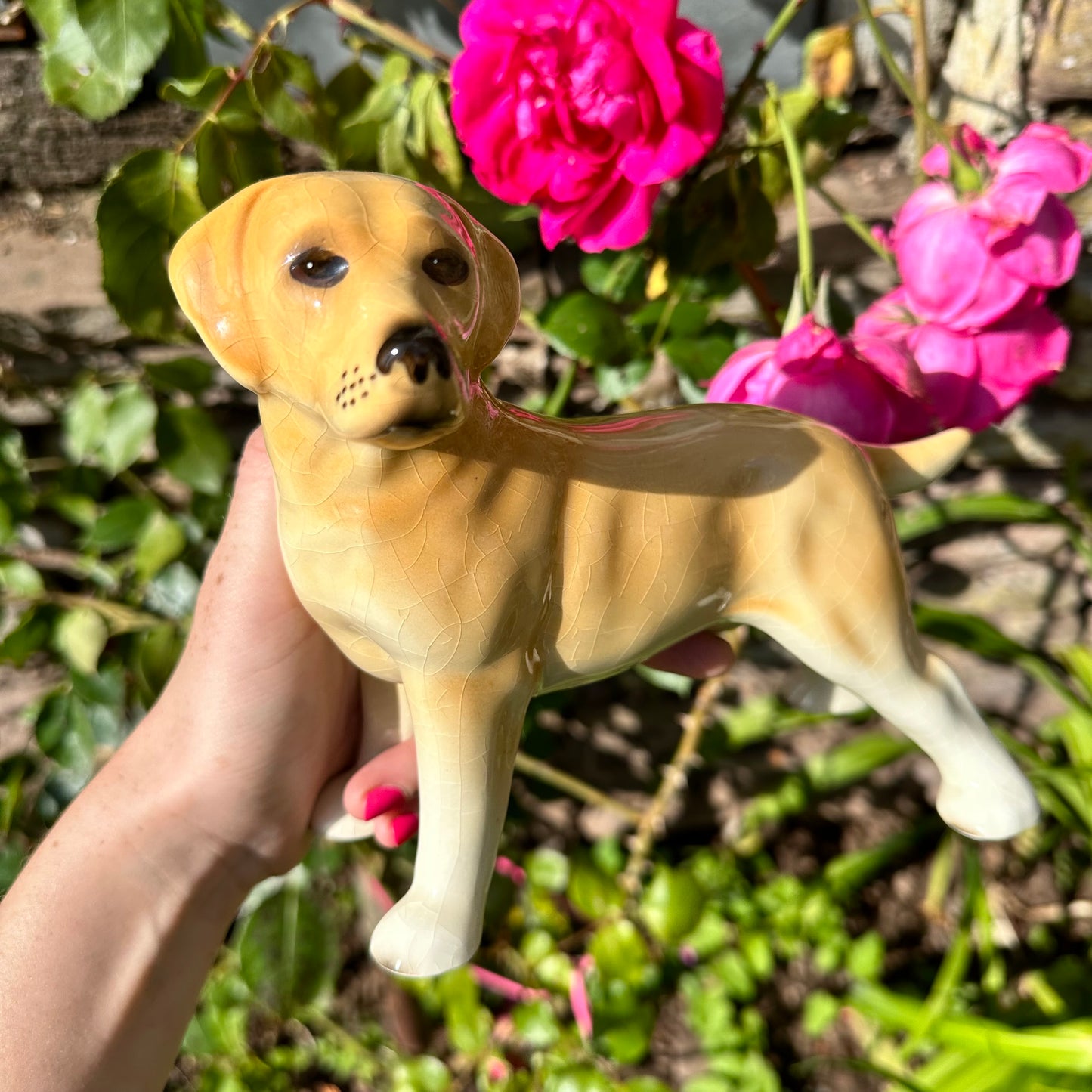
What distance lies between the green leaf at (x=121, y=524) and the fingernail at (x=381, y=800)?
363 millimetres

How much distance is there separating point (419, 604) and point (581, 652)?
91mm

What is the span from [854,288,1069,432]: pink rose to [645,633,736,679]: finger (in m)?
0.21

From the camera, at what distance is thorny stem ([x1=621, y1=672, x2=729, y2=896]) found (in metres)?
0.92

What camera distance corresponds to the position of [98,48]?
1.68ft

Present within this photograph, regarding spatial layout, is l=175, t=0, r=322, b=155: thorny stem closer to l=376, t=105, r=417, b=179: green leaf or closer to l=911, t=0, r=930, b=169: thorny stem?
l=376, t=105, r=417, b=179: green leaf

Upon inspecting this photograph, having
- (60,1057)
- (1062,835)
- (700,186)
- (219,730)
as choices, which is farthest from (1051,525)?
(60,1057)

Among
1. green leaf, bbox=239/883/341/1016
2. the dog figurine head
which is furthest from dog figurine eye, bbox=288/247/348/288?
green leaf, bbox=239/883/341/1016

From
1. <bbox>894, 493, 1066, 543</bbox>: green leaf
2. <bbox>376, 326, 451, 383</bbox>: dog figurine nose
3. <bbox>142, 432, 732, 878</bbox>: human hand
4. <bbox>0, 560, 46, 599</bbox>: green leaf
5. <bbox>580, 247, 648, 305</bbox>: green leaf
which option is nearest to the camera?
<bbox>376, 326, 451, 383</bbox>: dog figurine nose

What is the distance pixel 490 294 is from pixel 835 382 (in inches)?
8.5

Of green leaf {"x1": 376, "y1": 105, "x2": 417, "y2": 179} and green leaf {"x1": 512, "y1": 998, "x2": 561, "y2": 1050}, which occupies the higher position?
green leaf {"x1": 376, "y1": 105, "x2": 417, "y2": 179}

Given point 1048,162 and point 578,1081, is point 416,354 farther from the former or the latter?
point 578,1081

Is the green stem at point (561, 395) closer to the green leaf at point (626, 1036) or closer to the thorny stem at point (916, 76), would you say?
the thorny stem at point (916, 76)

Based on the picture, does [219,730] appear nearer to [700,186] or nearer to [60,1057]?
[60,1057]

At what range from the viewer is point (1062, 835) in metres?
1.19
